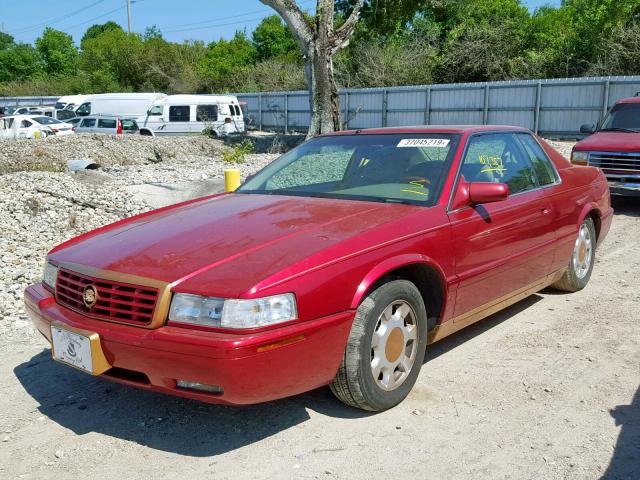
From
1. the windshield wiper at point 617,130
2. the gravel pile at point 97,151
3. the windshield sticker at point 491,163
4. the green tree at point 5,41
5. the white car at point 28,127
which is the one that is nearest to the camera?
the windshield sticker at point 491,163

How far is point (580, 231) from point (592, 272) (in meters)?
1.02

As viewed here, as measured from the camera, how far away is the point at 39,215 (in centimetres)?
821

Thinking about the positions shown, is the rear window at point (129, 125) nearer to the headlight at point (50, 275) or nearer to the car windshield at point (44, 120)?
the car windshield at point (44, 120)

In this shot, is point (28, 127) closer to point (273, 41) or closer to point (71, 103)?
point (71, 103)

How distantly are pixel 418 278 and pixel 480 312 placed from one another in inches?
27.8

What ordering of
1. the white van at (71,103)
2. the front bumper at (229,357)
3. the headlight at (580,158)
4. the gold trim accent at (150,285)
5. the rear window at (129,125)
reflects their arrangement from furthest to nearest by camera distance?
the white van at (71,103) → the rear window at (129,125) → the headlight at (580,158) → the gold trim accent at (150,285) → the front bumper at (229,357)

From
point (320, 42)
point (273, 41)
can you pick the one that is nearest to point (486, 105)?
point (320, 42)

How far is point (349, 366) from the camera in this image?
3.32 meters

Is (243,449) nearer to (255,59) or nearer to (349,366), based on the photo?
(349,366)

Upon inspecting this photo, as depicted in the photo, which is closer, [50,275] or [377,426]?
[377,426]

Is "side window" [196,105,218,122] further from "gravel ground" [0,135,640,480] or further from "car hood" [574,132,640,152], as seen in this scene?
"gravel ground" [0,135,640,480]

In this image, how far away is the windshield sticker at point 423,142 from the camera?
4398 millimetres

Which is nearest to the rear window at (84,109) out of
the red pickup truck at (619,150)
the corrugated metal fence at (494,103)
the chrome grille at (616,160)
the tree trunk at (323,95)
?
the corrugated metal fence at (494,103)

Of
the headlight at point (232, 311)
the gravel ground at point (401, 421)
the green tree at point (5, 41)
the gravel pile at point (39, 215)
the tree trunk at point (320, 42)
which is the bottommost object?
the gravel ground at point (401, 421)
